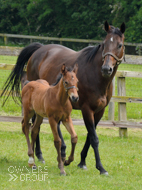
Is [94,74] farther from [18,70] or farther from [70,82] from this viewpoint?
[18,70]

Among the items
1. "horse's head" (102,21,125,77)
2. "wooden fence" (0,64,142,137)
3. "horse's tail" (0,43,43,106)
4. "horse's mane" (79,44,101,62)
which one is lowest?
"wooden fence" (0,64,142,137)

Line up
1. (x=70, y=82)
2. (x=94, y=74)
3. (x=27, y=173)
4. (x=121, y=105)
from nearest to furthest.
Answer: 1. (x=70, y=82)
2. (x=27, y=173)
3. (x=94, y=74)
4. (x=121, y=105)

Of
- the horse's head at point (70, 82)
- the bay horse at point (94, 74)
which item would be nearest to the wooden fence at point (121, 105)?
the bay horse at point (94, 74)

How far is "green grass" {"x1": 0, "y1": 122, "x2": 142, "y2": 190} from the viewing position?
4.30m

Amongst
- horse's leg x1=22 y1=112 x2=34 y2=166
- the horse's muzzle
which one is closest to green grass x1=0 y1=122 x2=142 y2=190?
horse's leg x1=22 y1=112 x2=34 y2=166

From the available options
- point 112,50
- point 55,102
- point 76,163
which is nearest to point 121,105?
point 76,163

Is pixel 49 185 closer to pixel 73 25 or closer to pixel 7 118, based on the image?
pixel 7 118

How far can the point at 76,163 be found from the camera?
18.0ft

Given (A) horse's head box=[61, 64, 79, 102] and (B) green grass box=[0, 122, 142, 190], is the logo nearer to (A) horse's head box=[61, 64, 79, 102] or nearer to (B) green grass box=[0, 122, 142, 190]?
(B) green grass box=[0, 122, 142, 190]

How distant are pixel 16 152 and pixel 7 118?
1.98m

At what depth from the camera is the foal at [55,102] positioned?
4273 mm

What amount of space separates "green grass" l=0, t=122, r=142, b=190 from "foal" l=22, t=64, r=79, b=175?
10.3 inches

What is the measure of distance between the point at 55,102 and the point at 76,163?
1.40m

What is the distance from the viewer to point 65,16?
2730 centimetres
